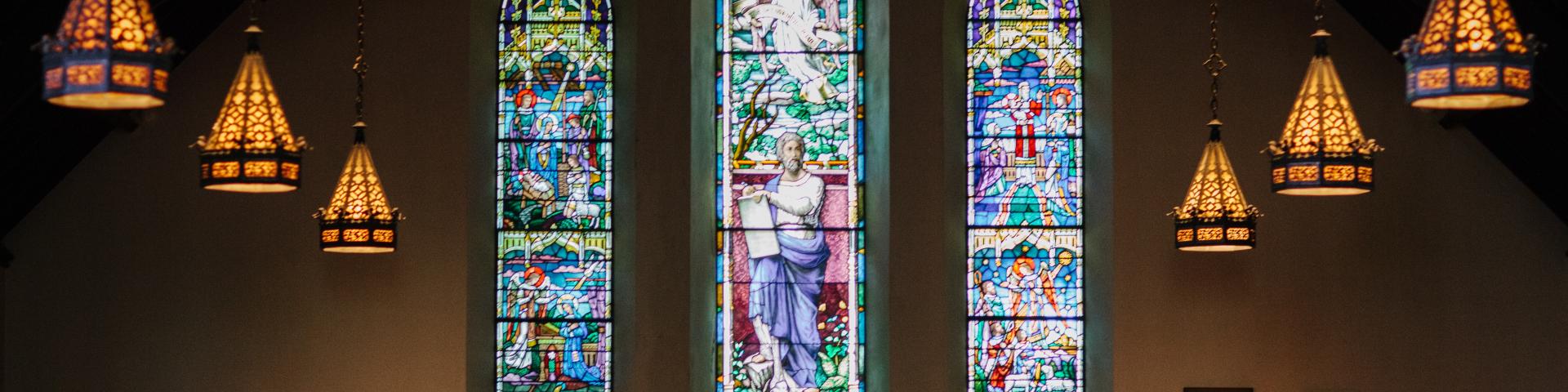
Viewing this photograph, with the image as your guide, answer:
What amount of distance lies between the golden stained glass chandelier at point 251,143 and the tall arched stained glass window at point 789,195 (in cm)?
556

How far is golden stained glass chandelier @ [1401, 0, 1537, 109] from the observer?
6.08 m

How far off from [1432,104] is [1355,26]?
6.02 metres

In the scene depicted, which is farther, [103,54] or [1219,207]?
[1219,207]

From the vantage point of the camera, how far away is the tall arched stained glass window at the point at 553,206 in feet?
41.0

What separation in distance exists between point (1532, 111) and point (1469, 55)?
4.63m

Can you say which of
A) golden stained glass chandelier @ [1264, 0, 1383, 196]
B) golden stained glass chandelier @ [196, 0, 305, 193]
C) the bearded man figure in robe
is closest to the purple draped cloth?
the bearded man figure in robe

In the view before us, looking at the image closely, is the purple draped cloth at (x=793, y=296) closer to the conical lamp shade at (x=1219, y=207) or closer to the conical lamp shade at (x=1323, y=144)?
the conical lamp shade at (x=1219, y=207)

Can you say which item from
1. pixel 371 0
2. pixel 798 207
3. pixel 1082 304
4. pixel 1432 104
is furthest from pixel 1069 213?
pixel 1432 104

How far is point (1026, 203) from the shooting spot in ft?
41.7

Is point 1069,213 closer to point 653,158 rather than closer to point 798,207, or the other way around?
point 798,207

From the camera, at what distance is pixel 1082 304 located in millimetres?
→ 12602

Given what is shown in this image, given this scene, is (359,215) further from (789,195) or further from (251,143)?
(789,195)

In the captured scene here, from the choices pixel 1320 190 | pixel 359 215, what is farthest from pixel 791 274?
pixel 1320 190

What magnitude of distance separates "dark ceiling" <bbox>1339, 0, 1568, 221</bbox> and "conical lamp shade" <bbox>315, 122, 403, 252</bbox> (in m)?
5.69
